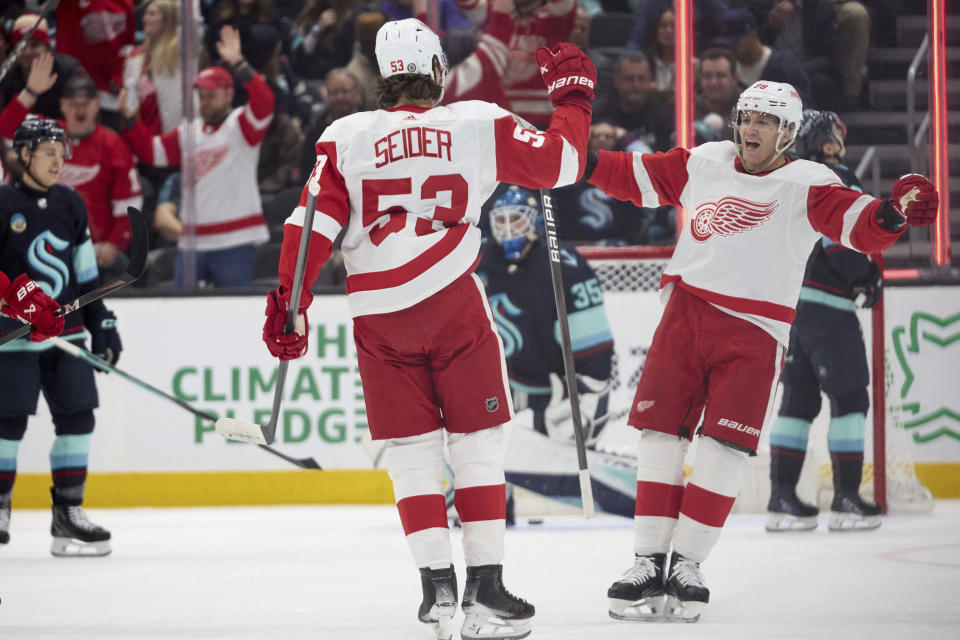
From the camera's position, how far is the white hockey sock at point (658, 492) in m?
2.90

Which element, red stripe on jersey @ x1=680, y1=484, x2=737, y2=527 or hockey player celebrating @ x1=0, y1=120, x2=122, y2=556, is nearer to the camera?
red stripe on jersey @ x1=680, y1=484, x2=737, y2=527

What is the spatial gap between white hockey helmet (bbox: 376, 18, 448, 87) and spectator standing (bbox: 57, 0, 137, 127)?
391cm

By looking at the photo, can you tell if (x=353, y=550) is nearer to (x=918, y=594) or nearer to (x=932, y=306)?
(x=918, y=594)

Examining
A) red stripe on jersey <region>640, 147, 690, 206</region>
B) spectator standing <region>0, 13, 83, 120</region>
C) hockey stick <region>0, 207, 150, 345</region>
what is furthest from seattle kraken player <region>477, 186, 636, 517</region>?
spectator standing <region>0, 13, 83, 120</region>

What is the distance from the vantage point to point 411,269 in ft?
8.31

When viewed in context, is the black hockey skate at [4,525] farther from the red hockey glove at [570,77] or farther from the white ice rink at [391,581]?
the red hockey glove at [570,77]

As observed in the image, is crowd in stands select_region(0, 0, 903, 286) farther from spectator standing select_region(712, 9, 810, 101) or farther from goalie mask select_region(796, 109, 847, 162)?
goalie mask select_region(796, 109, 847, 162)

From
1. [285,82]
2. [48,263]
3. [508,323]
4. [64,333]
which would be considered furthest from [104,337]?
[285,82]

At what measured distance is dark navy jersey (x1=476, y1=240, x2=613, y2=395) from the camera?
4.66 meters

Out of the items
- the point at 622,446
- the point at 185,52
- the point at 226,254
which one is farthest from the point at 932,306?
the point at 185,52

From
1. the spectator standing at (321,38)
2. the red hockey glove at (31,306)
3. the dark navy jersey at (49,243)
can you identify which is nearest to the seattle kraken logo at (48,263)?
the dark navy jersey at (49,243)

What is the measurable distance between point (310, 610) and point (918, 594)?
1.48 metres

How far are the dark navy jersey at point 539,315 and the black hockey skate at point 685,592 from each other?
1.85 metres

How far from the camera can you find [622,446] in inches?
190
